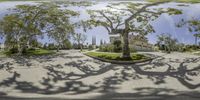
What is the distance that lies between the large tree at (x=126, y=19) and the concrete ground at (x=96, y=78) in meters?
0.52

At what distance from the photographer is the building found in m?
6.71

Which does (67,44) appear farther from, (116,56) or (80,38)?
(116,56)

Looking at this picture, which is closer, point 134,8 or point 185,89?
point 185,89

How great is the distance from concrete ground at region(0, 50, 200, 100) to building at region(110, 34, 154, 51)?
0.19 metres

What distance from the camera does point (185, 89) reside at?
6465mm

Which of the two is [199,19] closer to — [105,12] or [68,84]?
[105,12]

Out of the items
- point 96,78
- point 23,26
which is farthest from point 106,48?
point 23,26

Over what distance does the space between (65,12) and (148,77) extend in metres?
2.09

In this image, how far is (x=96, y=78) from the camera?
256 inches

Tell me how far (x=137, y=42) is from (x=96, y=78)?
3.49 ft

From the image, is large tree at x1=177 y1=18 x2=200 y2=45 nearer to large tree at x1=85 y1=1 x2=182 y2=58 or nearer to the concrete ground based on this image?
large tree at x1=85 y1=1 x2=182 y2=58

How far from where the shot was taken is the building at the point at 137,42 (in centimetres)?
671

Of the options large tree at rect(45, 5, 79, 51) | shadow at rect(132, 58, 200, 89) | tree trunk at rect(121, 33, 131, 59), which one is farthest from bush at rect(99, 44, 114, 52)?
large tree at rect(45, 5, 79, 51)

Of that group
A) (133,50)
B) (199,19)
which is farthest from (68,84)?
(199,19)
